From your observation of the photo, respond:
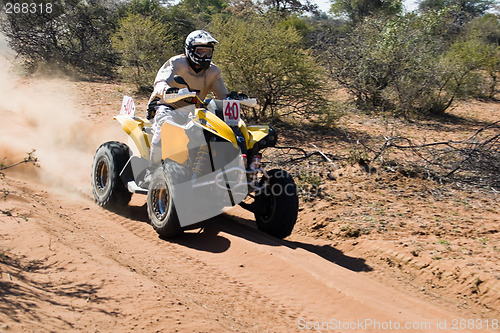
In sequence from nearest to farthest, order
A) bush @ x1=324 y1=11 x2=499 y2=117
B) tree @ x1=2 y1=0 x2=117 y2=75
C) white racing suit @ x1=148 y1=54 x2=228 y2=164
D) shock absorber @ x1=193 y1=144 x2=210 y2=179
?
shock absorber @ x1=193 y1=144 x2=210 y2=179
white racing suit @ x1=148 y1=54 x2=228 y2=164
bush @ x1=324 y1=11 x2=499 y2=117
tree @ x1=2 y1=0 x2=117 y2=75

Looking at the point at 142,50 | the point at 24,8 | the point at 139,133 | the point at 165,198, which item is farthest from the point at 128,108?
the point at 24,8

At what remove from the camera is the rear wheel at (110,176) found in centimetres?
739

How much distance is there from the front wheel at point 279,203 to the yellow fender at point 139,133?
6.13 feet

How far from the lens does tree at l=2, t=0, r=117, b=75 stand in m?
18.9

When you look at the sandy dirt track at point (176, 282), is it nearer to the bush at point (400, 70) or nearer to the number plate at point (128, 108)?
the number plate at point (128, 108)

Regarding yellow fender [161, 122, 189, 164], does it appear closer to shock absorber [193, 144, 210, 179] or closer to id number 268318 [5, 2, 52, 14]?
shock absorber [193, 144, 210, 179]

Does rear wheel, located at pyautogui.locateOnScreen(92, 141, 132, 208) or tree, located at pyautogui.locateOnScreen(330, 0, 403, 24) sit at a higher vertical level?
tree, located at pyautogui.locateOnScreen(330, 0, 403, 24)

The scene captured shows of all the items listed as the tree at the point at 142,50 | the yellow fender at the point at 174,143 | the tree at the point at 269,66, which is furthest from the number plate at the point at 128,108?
the tree at the point at 142,50

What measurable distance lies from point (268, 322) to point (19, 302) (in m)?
1.96

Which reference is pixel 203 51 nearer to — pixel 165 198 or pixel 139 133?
pixel 139 133

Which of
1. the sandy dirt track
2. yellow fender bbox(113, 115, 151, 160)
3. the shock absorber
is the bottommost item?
the sandy dirt track

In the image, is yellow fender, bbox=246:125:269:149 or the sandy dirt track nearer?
the sandy dirt track

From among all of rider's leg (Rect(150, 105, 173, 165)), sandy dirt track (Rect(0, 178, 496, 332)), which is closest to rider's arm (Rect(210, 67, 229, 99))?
rider's leg (Rect(150, 105, 173, 165))

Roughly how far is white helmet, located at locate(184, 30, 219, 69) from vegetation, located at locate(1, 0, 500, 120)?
18.3 feet
